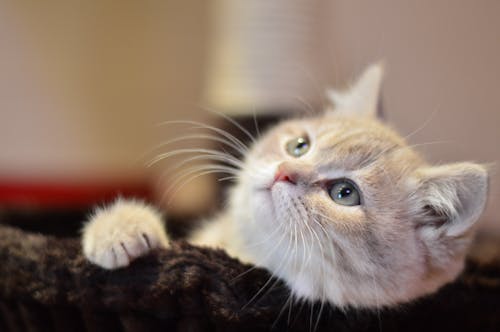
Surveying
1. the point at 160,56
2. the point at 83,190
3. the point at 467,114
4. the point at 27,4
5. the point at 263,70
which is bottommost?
the point at 467,114

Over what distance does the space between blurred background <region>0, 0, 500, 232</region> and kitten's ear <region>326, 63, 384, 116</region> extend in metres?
0.31

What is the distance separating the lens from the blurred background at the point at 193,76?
202 cm

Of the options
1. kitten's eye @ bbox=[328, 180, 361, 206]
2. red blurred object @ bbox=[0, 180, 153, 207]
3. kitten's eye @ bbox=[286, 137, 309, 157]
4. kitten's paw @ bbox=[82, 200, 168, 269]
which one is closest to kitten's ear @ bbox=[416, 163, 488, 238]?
kitten's eye @ bbox=[328, 180, 361, 206]

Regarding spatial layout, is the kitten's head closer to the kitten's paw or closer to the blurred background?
the kitten's paw

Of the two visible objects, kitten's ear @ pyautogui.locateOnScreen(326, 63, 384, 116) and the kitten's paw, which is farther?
kitten's ear @ pyautogui.locateOnScreen(326, 63, 384, 116)

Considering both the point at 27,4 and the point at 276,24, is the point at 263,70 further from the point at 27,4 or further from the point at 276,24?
the point at 27,4

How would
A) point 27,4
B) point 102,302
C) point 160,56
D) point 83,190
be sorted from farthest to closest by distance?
point 160,56 → point 83,190 → point 27,4 → point 102,302

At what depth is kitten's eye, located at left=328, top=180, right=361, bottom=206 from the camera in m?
1.00

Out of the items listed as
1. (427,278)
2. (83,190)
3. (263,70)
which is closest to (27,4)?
(83,190)

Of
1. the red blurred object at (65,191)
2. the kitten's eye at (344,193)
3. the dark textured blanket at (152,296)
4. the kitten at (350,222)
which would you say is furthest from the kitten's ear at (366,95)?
the red blurred object at (65,191)

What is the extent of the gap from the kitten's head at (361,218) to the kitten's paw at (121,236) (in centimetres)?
23

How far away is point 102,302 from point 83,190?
74.9 inches

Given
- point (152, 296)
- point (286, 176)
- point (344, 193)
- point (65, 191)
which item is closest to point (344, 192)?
point (344, 193)

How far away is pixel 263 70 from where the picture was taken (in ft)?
6.76
